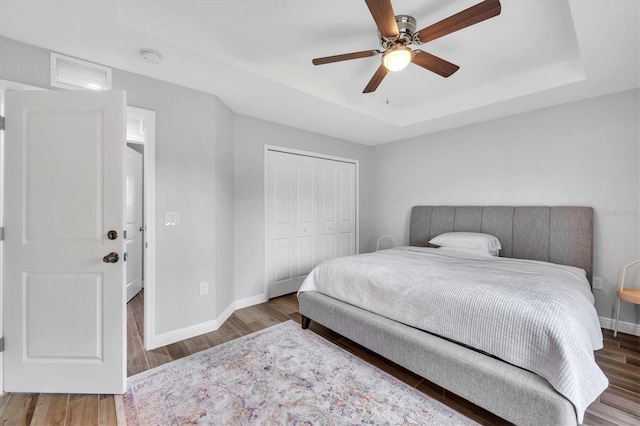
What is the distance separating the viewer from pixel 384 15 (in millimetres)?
1505

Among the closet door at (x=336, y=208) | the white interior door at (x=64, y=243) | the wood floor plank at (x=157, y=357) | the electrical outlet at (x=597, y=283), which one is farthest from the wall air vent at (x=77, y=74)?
the electrical outlet at (x=597, y=283)

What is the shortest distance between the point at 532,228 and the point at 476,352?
2146mm

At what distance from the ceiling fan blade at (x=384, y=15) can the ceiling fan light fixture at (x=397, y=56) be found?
10 cm

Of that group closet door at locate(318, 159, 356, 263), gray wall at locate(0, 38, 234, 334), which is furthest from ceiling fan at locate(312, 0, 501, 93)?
closet door at locate(318, 159, 356, 263)

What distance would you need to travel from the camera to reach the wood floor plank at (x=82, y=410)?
1548 millimetres

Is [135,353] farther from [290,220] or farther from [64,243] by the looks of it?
[290,220]

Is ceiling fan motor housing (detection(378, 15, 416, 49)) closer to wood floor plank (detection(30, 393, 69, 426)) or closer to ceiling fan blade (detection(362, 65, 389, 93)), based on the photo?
ceiling fan blade (detection(362, 65, 389, 93))

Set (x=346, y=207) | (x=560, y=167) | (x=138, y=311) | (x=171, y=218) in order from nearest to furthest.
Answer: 1. (x=171, y=218)
2. (x=560, y=167)
3. (x=138, y=311)
4. (x=346, y=207)

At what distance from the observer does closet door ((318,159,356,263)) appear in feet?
13.9

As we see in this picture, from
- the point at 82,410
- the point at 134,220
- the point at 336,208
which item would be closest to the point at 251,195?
the point at 336,208

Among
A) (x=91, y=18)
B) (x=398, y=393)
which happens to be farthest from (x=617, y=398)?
(x=91, y=18)

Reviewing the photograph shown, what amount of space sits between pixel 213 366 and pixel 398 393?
1.38 meters

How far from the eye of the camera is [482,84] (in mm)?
2902

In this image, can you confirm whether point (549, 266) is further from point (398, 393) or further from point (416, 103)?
point (416, 103)
